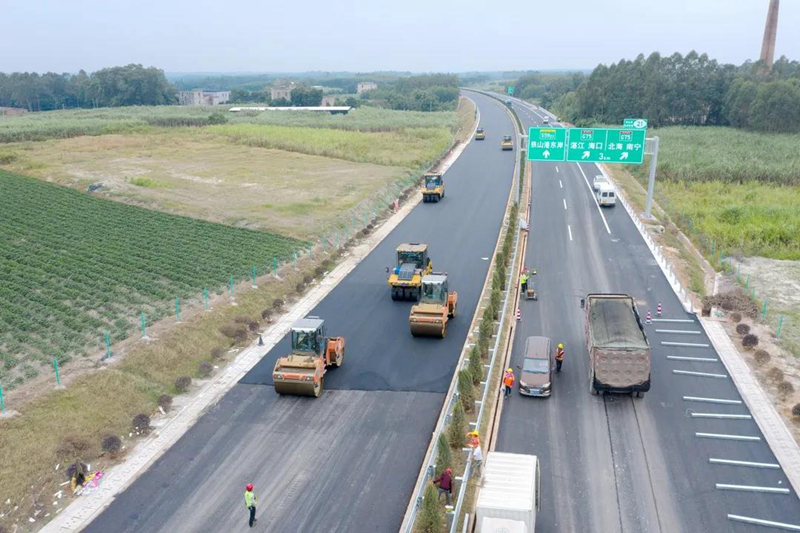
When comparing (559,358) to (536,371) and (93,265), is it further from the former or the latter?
(93,265)

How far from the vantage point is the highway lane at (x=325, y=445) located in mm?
17625

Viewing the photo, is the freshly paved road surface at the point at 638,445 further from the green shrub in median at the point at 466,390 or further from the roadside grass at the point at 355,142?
the roadside grass at the point at 355,142

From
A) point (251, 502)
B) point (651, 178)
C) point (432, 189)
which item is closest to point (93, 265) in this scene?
point (251, 502)

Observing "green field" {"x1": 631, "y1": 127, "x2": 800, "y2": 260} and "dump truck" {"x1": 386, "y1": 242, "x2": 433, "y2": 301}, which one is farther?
"green field" {"x1": 631, "y1": 127, "x2": 800, "y2": 260}

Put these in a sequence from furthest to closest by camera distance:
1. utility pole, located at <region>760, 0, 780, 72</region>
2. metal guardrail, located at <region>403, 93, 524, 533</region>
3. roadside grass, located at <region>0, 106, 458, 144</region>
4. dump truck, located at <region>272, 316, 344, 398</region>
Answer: utility pole, located at <region>760, 0, 780, 72</region>
roadside grass, located at <region>0, 106, 458, 144</region>
dump truck, located at <region>272, 316, 344, 398</region>
metal guardrail, located at <region>403, 93, 524, 533</region>

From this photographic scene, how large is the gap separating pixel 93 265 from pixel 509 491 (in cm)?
2735

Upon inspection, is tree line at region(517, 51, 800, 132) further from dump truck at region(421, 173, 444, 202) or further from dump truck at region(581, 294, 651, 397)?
dump truck at region(581, 294, 651, 397)

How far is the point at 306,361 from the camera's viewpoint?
2350cm

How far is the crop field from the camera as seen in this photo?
87.4 feet

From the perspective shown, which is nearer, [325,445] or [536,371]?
[325,445]

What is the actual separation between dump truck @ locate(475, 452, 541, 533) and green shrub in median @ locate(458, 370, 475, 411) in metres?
4.72

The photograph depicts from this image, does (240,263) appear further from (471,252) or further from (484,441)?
(484,441)

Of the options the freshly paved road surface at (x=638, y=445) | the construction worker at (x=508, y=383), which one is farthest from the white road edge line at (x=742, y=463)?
the construction worker at (x=508, y=383)

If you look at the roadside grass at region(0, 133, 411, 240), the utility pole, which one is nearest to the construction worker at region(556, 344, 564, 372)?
the roadside grass at region(0, 133, 411, 240)
